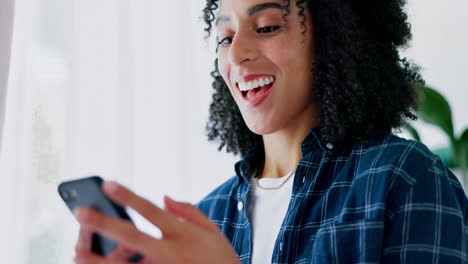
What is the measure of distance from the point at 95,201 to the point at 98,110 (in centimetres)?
75

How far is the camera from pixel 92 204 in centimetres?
58

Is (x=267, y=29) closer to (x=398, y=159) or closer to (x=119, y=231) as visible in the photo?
(x=398, y=159)

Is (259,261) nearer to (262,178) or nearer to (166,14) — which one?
(262,178)

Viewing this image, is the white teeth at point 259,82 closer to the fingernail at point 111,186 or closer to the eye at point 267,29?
the eye at point 267,29

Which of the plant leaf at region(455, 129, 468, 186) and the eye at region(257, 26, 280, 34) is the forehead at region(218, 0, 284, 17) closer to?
the eye at region(257, 26, 280, 34)

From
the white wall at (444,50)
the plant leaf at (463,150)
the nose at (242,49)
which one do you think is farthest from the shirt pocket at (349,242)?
the white wall at (444,50)

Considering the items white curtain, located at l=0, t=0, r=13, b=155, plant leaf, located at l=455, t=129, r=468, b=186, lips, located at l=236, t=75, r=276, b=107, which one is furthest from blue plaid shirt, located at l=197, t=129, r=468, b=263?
plant leaf, located at l=455, t=129, r=468, b=186

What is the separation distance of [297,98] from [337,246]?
0.93 feet

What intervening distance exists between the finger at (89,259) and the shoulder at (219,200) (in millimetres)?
569

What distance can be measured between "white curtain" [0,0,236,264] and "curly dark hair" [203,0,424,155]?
523 millimetres

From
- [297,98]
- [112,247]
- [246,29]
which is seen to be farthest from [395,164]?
[112,247]

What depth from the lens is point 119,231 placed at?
53cm

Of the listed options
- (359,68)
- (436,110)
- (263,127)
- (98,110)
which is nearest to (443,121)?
(436,110)

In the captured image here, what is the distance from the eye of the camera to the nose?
0.98 metres
